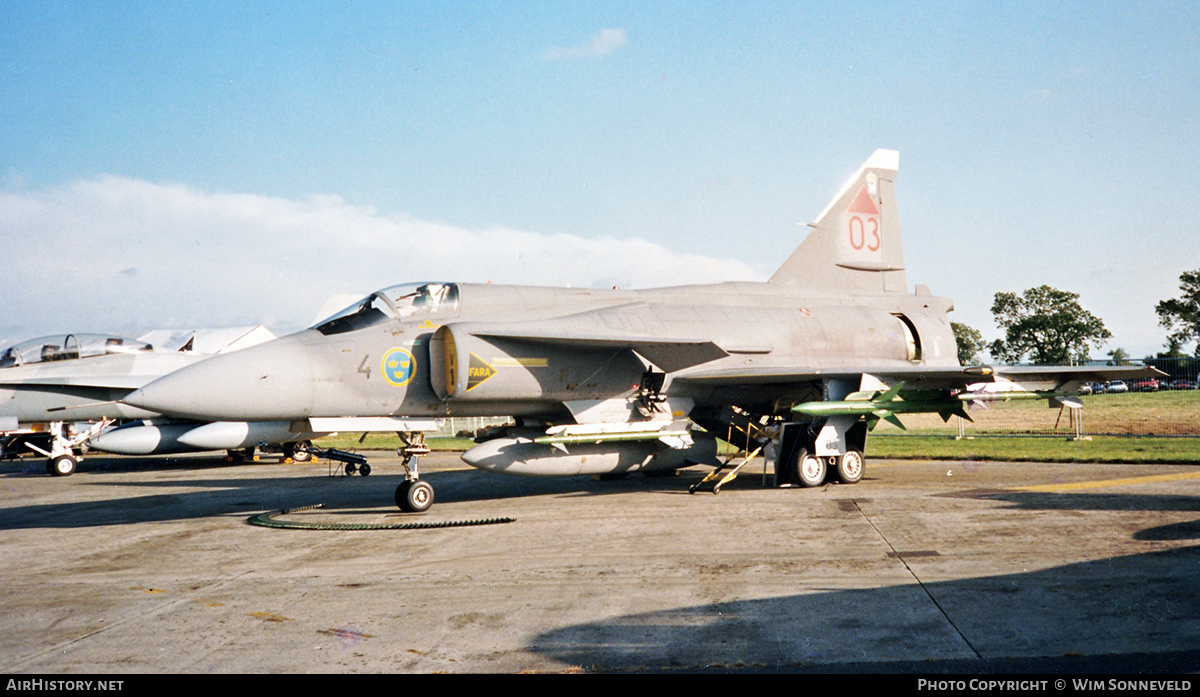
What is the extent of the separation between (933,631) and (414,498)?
23.5ft

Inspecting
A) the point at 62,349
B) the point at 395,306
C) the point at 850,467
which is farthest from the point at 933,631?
the point at 62,349

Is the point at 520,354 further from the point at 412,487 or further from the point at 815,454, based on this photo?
the point at 815,454

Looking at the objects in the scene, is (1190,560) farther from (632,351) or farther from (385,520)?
(385,520)

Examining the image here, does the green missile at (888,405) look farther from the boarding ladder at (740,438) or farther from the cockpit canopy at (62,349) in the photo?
the cockpit canopy at (62,349)

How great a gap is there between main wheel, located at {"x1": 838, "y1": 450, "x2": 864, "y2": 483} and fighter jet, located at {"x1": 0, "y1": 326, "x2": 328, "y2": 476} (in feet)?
36.9

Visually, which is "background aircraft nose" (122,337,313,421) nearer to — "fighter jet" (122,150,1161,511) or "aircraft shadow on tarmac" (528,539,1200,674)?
"fighter jet" (122,150,1161,511)

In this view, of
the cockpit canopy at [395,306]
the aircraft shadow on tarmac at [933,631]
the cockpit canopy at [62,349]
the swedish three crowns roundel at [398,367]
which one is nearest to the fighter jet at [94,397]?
the cockpit canopy at [62,349]

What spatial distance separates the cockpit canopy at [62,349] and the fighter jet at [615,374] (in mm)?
12500

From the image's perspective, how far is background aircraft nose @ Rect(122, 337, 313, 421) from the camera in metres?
8.72

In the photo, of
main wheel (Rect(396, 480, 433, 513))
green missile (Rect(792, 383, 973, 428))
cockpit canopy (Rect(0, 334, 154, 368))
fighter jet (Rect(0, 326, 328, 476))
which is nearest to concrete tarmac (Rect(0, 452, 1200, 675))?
main wheel (Rect(396, 480, 433, 513))

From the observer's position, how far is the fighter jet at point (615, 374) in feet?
31.9

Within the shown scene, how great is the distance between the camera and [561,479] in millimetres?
14352

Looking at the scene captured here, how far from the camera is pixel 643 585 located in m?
6.00
